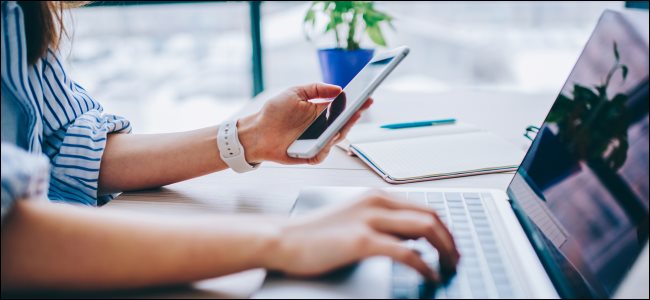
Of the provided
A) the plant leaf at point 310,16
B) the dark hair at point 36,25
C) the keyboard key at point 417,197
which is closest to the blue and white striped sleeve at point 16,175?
the dark hair at point 36,25

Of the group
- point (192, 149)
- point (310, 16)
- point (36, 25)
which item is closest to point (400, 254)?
point (192, 149)

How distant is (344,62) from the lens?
1183mm

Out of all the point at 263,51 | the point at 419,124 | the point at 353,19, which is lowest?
the point at 263,51

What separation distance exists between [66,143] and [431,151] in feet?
1.81

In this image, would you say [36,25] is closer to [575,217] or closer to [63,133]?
[63,133]

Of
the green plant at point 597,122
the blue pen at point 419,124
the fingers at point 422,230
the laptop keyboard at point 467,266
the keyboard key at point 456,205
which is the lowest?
the blue pen at point 419,124

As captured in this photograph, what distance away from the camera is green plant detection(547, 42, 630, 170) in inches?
16.7

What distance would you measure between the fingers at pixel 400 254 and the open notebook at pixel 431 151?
32 cm

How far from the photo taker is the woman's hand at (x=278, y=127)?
2.44 ft

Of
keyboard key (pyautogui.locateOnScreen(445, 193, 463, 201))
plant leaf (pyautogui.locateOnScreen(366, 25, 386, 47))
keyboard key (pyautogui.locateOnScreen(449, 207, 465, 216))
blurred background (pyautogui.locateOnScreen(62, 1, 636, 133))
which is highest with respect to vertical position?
keyboard key (pyautogui.locateOnScreen(449, 207, 465, 216))

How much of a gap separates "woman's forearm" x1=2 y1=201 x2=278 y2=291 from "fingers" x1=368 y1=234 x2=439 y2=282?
9 centimetres

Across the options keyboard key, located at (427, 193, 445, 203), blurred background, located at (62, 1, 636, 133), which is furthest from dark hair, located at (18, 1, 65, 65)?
blurred background, located at (62, 1, 636, 133)

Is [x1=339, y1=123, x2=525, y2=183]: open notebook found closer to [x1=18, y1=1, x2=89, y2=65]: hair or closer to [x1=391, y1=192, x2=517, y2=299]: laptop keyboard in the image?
[x1=391, y1=192, x2=517, y2=299]: laptop keyboard

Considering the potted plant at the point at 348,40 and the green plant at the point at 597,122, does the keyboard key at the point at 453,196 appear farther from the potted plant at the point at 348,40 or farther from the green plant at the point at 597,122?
the potted plant at the point at 348,40
